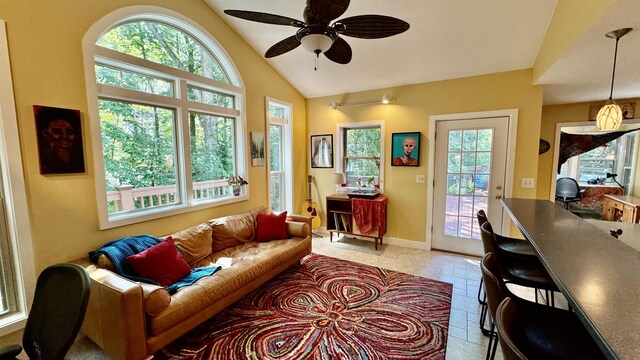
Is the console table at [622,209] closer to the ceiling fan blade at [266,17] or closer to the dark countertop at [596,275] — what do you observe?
the dark countertop at [596,275]

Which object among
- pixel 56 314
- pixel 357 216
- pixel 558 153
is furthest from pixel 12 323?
pixel 558 153

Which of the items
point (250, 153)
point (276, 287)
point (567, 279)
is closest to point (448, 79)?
point (250, 153)

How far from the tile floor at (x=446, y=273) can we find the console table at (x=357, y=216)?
236 millimetres

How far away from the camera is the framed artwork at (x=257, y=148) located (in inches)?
146

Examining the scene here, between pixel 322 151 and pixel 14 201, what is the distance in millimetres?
3738

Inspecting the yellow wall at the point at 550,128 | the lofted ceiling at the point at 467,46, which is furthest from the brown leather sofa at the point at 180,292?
the yellow wall at the point at 550,128

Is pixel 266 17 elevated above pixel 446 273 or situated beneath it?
elevated above

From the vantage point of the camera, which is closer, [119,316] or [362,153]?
[119,316]

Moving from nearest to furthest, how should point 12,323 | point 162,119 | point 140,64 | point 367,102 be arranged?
point 12,323 → point 140,64 → point 162,119 → point 367,102

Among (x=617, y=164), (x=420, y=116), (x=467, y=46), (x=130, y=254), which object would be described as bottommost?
(x=130, y=254)

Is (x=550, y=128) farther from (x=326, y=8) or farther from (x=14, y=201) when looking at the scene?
(x=14, y=201)

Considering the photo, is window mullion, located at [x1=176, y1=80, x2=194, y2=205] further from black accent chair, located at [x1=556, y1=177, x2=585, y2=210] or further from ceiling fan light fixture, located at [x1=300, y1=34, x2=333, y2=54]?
black accent chair, located at [x1=556, y1=177, x2=585, y2=210]

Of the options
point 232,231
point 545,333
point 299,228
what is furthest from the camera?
point 299,228

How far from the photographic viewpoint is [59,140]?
2.00 meters
